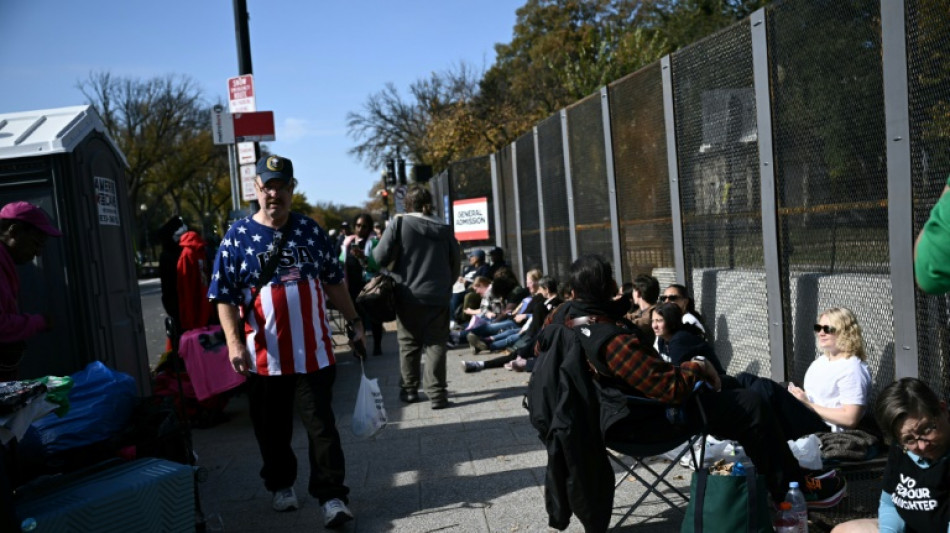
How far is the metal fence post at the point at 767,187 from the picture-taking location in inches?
213

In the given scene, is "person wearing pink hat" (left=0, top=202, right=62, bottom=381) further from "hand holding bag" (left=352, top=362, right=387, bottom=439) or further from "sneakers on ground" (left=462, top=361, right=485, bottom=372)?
"sneakers on ground" (left=462, top=361, right=485, bottom=372)

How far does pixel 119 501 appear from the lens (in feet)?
12.0

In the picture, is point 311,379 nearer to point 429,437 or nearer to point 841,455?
point 429,437

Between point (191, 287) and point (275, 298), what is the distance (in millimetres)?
2745

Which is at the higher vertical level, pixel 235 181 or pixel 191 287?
pixel 235 181

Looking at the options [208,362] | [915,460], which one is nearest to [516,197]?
[208,362]

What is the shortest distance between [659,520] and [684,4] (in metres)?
31.7

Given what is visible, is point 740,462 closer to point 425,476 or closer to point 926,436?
point 926,436

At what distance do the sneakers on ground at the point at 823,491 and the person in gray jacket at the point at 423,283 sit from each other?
13.4 feet

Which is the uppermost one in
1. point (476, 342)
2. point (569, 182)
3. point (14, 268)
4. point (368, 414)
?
point (569, 182)

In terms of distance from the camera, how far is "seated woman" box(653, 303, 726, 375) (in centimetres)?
529

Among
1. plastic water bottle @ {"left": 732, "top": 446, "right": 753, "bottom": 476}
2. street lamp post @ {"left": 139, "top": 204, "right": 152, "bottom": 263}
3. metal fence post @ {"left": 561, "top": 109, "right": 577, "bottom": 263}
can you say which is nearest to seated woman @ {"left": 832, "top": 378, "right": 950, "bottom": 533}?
plastic water bottle @ {"left": 732, "top": 446, "right": 753, "bottom": 476}

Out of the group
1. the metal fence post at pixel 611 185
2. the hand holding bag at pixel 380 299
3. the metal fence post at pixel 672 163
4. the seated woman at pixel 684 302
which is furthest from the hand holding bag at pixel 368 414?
the metal fence post at pixel 611 185

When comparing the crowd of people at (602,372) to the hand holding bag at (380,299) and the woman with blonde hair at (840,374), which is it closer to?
the woman with blonde hair at (840,374)
